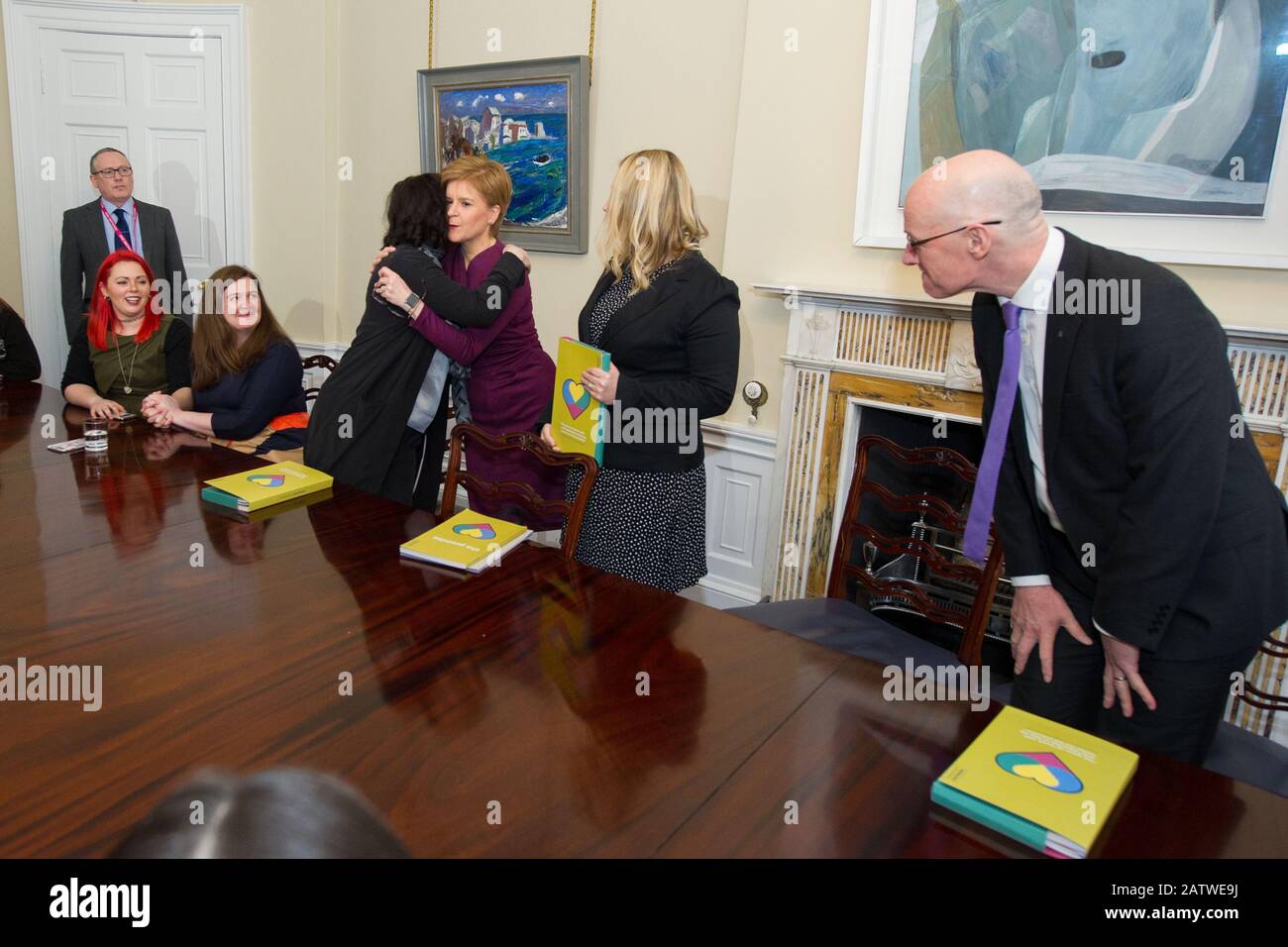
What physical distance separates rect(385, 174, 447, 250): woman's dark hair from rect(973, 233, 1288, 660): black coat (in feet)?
6.27

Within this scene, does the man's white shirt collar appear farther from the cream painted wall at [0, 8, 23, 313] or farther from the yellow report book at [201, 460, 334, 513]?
the cream painted wall at [0, 8, 23, 313]

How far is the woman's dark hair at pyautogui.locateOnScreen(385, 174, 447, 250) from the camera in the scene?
2.81m

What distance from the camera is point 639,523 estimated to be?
2527mm

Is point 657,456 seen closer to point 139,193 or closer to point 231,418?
point 231,418

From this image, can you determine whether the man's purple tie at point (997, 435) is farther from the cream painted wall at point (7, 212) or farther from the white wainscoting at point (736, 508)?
the cream painted wall at point (7, 212)

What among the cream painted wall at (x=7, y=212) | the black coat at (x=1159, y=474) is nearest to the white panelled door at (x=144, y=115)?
the cream painted wall at (x=7, y=212)

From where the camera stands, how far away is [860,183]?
309 centimetres

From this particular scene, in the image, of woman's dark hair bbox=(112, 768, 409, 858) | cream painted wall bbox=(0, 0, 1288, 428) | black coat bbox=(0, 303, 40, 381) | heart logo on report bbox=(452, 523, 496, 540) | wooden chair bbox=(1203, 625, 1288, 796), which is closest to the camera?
woman's dark hair bbox=(112, 768, 409, 858)

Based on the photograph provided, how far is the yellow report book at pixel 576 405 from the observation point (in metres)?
2.36

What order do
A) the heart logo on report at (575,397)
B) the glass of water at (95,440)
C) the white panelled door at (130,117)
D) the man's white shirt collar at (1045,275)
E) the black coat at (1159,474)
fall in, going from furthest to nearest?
the white panelled door at (130,117)
the glass of water at (95,440)
the heart logo on report at (575,397)
the man's white shirt collar at (1045,275)
the black coat at (1159,474)

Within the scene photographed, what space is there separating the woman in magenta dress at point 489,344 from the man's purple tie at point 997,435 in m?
1.26

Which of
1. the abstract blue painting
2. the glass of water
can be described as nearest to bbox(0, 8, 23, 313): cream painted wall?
the glass of water
